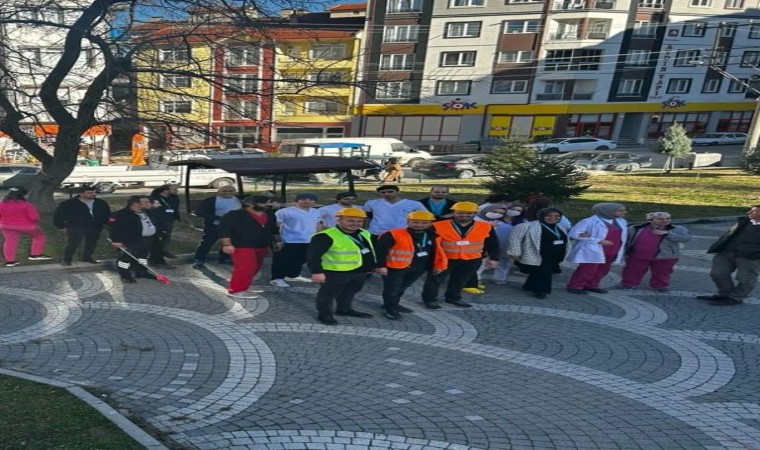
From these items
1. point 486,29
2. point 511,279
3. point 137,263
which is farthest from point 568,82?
point 137,263

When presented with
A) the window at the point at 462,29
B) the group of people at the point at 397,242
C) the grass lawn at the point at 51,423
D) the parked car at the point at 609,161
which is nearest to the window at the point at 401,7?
the window at the point at 462,29

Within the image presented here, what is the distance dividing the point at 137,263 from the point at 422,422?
19.4 feet

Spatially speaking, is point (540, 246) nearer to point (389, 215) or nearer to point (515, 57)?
point (389, 215)

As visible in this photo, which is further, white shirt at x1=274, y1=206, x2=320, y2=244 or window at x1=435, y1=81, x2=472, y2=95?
window at x1=435, y1=81, x2=472, y2=95

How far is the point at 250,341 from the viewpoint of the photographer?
6328mm

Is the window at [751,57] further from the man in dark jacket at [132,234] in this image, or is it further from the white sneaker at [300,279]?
the man in dark jacket at [132,234]

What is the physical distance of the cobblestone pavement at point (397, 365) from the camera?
4.50 m

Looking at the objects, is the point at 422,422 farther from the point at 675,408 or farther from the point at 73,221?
the point at 73,221

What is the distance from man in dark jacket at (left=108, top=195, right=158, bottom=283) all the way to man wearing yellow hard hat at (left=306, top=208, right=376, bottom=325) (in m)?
3.37

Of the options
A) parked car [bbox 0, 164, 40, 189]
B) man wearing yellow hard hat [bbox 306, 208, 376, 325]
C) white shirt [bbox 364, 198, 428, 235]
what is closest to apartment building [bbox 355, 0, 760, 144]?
parked car [bbox 0, 164, 40, 189]

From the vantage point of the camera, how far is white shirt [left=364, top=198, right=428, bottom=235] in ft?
29.3

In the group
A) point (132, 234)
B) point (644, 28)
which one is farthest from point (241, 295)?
point (644, 28)

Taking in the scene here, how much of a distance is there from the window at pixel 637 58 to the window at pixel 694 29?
3.86 metres

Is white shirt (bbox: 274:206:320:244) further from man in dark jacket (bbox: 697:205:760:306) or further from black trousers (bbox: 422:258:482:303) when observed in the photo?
man in dark jacket (bbox: 697:205:760:306)
